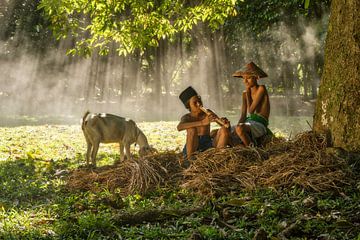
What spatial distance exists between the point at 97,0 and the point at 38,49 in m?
27.0

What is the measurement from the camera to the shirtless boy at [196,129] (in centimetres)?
877

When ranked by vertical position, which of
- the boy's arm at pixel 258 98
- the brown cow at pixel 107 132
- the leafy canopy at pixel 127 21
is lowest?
the brown cow at pixel 107 132

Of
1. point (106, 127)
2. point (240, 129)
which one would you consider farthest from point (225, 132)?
point (106, 127)

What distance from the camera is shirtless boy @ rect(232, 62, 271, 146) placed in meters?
9.02

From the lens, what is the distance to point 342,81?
26.4ft

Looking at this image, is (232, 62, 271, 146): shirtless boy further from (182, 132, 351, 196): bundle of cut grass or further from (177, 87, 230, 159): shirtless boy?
(182, 132, 351, 196): bundle of cut grass

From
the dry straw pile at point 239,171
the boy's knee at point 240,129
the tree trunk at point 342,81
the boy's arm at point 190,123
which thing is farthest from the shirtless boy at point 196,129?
the tree trunk at point 342,81

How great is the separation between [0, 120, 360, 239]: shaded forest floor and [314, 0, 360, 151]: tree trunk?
0.31 meters

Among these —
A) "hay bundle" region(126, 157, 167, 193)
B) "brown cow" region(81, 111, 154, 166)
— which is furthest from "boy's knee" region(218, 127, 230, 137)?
→ "brown cow" region(81, 111, 154, 166)

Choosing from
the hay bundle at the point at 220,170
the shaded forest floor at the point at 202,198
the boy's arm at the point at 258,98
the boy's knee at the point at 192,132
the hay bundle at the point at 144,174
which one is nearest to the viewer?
the shaded forest floor at the point at 202,198

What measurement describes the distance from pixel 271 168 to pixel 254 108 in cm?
225

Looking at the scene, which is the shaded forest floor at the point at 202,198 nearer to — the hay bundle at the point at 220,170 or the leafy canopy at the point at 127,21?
the hay bundle at the point at 220,170

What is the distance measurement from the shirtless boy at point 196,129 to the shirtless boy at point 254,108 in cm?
33

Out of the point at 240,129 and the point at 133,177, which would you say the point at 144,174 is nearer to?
the point at 133,177
